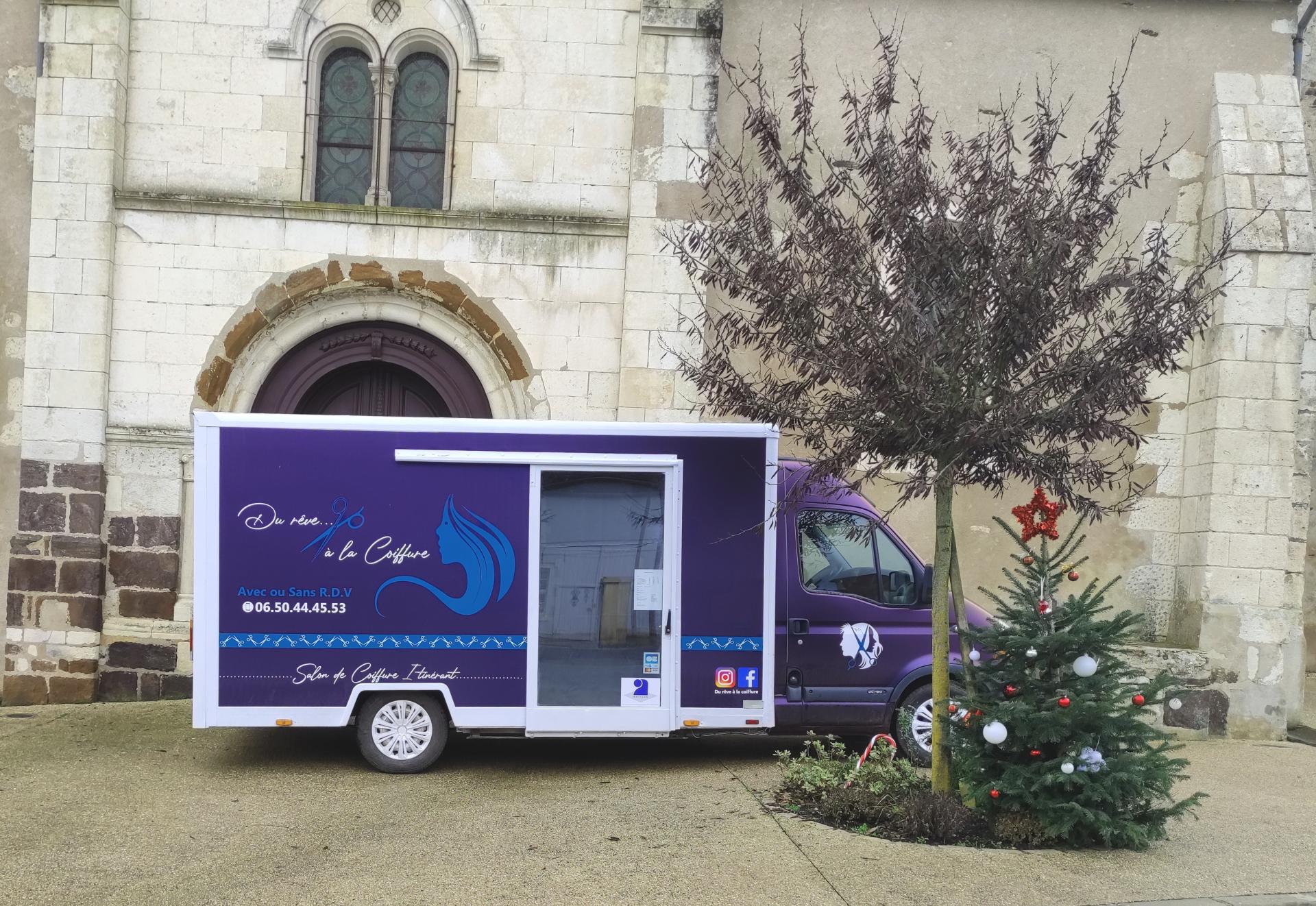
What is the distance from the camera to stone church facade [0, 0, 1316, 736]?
34.1 ft

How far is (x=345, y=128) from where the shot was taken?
11180mm

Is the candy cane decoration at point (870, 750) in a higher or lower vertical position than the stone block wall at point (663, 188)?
lower

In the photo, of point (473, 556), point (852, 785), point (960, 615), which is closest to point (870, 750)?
point (852, 785)

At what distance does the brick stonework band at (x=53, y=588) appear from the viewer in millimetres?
10398

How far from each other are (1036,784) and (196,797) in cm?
466

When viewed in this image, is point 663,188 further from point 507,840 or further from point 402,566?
point 507,840

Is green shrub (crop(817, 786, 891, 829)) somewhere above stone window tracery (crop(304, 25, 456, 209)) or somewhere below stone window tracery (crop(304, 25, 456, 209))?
below

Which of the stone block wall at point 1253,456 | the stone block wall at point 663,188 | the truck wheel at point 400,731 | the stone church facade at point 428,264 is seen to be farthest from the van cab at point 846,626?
the stone block wall at point 1253,456

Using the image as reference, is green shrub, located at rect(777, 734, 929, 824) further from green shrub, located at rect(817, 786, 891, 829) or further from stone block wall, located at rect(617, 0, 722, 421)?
stone block wall, located at rect(617, 0, 722, 421)

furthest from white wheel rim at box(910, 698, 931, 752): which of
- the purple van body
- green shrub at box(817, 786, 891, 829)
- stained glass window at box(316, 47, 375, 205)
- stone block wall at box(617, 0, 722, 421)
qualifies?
stained glass window at box(316, 47, 375, 205)

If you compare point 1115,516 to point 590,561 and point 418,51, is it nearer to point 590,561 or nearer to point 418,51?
point 590,561

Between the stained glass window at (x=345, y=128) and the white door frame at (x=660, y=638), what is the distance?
178 inches

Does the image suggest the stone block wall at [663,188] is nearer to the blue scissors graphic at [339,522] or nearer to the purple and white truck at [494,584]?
the purple and white truck at [494,584]

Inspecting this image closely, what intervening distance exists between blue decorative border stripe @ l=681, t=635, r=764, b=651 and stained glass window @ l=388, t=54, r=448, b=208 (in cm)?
515
